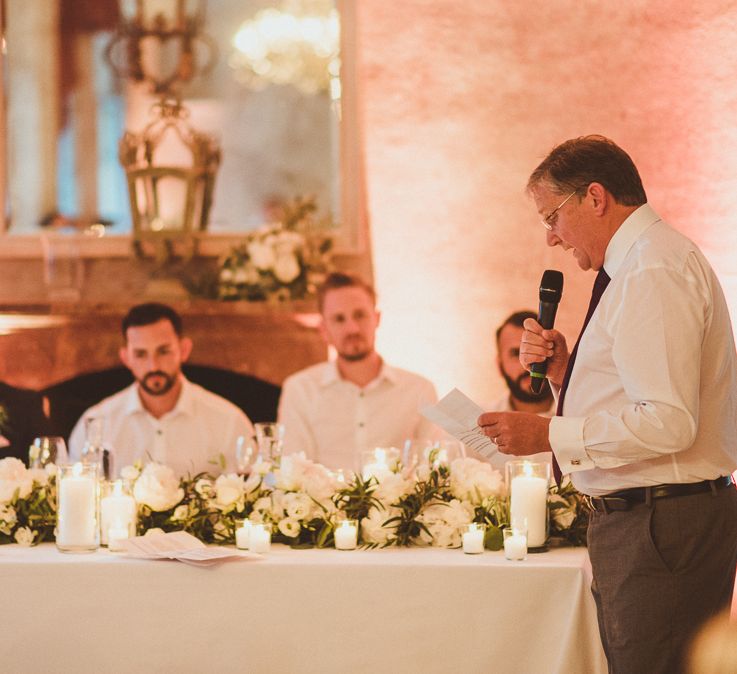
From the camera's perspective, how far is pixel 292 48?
19.0ft

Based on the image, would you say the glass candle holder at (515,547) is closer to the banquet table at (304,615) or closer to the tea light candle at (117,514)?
the banquet table at (304,615)

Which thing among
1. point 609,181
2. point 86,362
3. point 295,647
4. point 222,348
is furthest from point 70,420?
point 609,181

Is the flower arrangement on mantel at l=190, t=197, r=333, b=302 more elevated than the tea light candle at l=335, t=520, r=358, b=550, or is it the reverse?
the flower arrangement on mantel at l=190, t=197, r=333, b=302

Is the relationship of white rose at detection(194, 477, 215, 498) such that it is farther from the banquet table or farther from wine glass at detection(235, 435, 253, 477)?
the banquet table

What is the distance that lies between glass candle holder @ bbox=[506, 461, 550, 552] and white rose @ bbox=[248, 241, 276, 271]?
2.73 metres

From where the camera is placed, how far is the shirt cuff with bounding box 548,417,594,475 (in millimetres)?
2117

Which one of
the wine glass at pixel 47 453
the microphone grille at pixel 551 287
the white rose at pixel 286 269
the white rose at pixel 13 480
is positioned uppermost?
the white rose at pixel 286 269

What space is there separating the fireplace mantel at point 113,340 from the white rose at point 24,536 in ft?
8.65

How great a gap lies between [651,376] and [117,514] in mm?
1435

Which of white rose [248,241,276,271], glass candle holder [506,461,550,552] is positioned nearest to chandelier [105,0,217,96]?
white rose [248,241,276,271]

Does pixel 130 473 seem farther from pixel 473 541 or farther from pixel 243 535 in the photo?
pixel 473 541

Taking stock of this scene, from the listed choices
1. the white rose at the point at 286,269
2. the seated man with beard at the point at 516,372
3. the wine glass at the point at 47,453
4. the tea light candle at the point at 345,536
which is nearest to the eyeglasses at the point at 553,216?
the tea light candle at the point at 345,536

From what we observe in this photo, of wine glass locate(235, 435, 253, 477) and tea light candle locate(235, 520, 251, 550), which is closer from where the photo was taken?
tea light candle locate(235, 520, 251, 550)

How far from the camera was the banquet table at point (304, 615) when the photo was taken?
8.02ft
